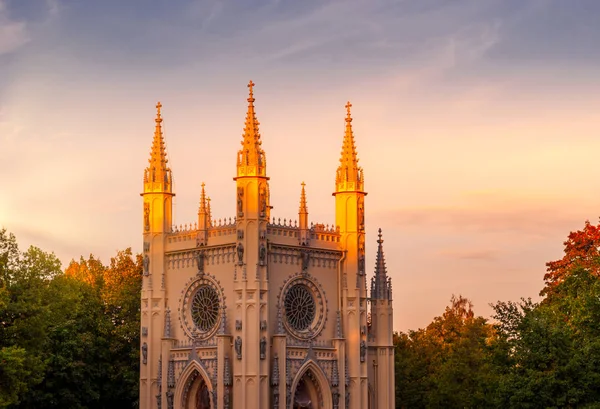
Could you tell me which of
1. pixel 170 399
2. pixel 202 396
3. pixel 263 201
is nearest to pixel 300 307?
pixel 263 201

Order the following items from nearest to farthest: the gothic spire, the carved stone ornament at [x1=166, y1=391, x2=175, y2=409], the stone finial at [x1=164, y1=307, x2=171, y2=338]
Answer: the carved stone ornament at [x1=166, y1=391, x2=175, y2=409] → the stone finial at [x1=164, y1=307, x2=171, y2=338] → the gothic spire

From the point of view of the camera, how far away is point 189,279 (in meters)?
66.9

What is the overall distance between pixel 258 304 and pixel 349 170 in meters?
10.4

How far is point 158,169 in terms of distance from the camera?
227 feet

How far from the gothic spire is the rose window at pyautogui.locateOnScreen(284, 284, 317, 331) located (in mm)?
5263

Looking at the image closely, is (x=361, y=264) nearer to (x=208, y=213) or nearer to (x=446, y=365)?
(x=208, y=213)

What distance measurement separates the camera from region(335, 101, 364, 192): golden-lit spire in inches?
2702

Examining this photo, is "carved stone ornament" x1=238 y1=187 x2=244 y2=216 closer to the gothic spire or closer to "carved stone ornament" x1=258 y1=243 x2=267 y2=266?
"carved stone ornament" x1=258 y1=243 x2=267 y2=266

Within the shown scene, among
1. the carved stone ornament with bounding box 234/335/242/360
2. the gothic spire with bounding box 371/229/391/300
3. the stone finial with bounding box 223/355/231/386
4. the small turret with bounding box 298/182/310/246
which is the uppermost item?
the small turret with bounding box 298/182/310/246

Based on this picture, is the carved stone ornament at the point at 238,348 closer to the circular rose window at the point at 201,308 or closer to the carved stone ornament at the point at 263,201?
the circular rose window at the point at 201,308

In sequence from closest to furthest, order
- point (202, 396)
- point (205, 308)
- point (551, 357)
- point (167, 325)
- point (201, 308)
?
point (551, 357)
point (202, 396)
point (205, 308)
point (201, 308)
point (167, 325)

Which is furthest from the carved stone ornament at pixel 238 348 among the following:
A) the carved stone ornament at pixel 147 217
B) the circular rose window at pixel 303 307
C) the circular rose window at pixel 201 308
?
the carved stone ornament at pixel 147 217

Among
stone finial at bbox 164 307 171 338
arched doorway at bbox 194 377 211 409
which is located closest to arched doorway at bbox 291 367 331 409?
arched doorway at bbox 194 377 211 409

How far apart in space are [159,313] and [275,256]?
774 centimetres
